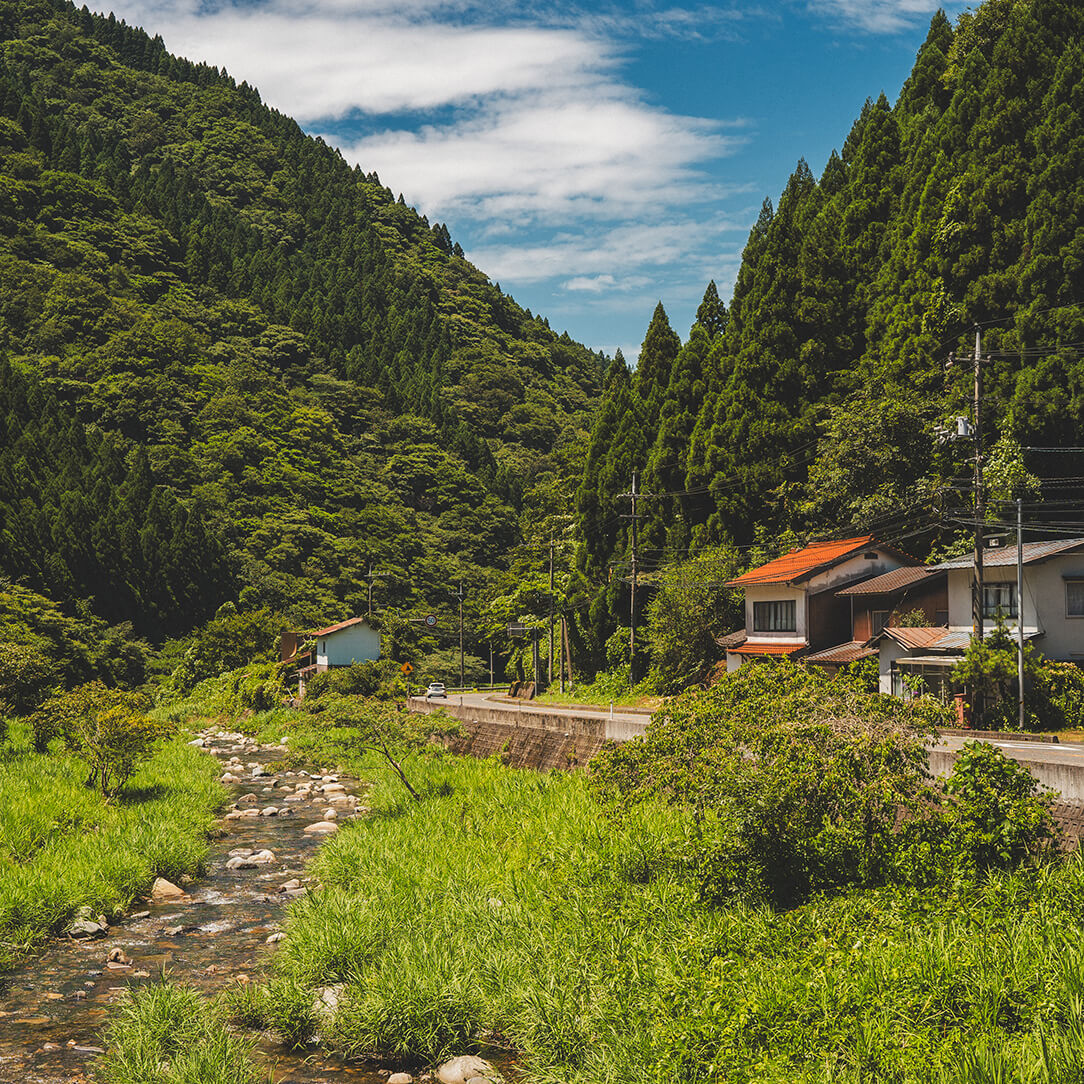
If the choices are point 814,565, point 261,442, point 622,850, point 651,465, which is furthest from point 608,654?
point 261,442

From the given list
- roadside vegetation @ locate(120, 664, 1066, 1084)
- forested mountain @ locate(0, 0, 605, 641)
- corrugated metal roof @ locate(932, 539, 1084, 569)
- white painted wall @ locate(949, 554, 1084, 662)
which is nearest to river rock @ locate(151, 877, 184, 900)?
roadside vegetation @ locate(120, 664, 1066, 1084)

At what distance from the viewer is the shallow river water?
1018 cm

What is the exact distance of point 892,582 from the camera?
33.8 m

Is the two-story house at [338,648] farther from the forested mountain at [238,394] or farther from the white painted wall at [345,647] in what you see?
the forested mountain at [238,394]

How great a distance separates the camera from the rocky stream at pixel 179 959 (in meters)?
10.1

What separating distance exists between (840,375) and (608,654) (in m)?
16.9

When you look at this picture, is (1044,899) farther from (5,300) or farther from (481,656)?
(5,300)

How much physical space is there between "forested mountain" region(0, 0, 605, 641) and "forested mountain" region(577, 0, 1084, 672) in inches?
956

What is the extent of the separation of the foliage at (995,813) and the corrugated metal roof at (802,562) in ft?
75.3

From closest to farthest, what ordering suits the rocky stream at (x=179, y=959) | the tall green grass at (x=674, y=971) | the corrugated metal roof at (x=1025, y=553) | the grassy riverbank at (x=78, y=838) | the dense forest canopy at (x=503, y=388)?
the tall green grass at (x=674, y=971)
the rocky stream at (x=179, y=959)
the grassy riverbank at (x=78, y=838)
the corrugated metal roof at (x=1025, y=553)
the dense forest canopy at (x=503, y=388)

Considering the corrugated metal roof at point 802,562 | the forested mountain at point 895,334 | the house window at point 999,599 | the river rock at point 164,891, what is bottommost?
the river rock at point 164,891

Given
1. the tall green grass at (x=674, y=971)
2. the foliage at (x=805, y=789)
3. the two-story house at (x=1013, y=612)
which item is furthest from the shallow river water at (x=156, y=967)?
the two-story house at (x=1013, y=612)

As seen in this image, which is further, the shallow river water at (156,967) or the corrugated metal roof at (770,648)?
the corrugated metal roof at (770,648)

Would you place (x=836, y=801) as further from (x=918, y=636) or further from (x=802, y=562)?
(x=802, y=562)
